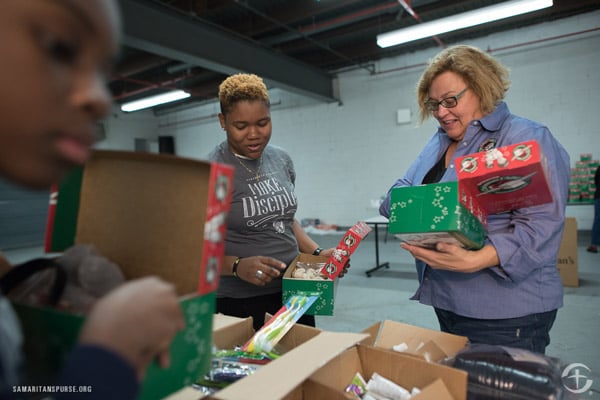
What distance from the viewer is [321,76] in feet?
23.5

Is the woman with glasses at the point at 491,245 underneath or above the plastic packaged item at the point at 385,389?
above

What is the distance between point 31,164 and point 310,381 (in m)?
0.62

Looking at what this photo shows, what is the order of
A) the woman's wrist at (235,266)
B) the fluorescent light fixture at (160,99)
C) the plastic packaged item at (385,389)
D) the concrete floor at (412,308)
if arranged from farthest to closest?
the fluorescent light fixture at (160,99) < the concrete floor at (412,308) < the woman's wrist at (235,266) < the plastic packaged item at (385,389)

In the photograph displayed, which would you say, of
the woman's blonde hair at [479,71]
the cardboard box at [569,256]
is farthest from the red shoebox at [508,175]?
the cardboard box at [569,256]

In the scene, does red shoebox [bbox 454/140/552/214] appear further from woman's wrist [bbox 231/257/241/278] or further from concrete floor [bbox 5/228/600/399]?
concrete floor [bbox 5/228/600/399]

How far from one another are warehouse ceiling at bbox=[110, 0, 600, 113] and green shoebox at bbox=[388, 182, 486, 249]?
12.8ft

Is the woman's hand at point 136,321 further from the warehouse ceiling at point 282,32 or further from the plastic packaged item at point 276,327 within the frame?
the warehouse ceiling at point 282,32

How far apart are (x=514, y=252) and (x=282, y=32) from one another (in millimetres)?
5652

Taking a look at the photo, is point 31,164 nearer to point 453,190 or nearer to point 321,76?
point 453,190

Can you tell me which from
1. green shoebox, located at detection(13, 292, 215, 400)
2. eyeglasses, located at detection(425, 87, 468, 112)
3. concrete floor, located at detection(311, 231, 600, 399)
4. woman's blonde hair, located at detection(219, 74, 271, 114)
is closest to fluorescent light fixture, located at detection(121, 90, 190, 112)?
concrete floor, located at detection(311, 231, 600, 399)

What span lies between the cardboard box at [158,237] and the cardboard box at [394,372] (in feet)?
1.06

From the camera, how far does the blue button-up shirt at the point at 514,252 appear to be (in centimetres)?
96

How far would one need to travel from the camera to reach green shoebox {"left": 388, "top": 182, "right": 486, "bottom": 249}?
33.7 inches

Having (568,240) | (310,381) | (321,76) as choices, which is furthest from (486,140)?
(321,76)
